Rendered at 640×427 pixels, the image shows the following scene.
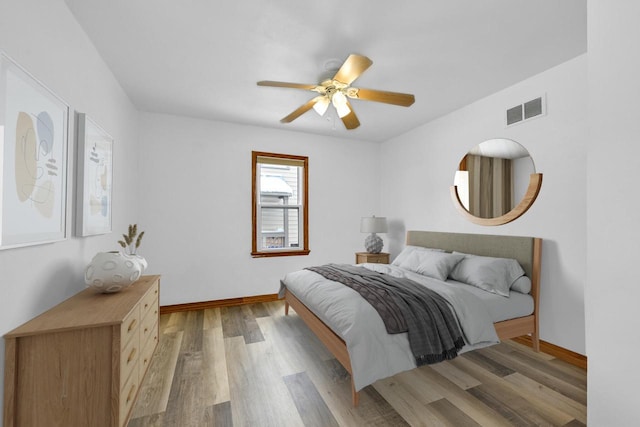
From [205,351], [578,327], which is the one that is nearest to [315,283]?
[205,351]

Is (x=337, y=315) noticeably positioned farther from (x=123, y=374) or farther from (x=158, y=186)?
(x=158, y=186)

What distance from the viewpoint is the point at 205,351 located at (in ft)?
8.59

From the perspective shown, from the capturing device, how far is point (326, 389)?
2035mm

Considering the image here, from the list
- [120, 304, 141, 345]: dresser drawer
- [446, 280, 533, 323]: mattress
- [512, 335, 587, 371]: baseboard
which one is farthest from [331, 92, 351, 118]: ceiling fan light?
[512, 335, 587, 371]: baseboard

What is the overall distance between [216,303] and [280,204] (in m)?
1.74

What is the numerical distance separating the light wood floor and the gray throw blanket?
0.33 m

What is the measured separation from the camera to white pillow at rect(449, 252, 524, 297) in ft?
8.43

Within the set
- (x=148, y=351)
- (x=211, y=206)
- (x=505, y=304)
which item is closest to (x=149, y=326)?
(x=148, y=351)

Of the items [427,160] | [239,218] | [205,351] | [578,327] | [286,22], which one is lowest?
[205,351]

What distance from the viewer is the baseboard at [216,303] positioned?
3670mm

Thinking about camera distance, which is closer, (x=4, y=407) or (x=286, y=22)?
(x=4, y=407)

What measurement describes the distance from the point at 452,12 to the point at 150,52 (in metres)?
2.38

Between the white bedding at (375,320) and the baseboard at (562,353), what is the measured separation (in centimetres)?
49

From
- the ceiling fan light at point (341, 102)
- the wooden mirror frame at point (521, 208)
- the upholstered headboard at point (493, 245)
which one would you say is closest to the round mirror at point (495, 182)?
the wooden mirror frame at point (521, 208)
